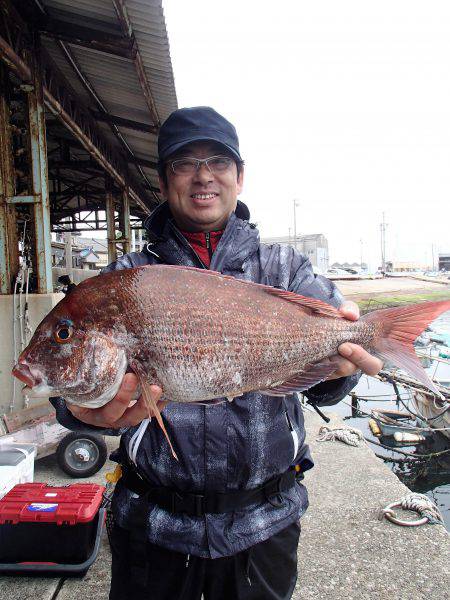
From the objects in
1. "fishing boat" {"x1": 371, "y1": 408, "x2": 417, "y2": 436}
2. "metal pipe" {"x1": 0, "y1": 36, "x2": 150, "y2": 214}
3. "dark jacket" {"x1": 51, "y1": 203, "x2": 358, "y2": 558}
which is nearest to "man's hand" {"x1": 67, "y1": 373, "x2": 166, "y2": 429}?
"dark jacket" {"x1": 51, "y1": 203, "x2": 358, "y2": 558}

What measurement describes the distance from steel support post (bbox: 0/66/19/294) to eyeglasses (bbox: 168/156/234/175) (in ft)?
15.0

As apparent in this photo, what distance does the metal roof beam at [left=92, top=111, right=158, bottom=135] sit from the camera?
843cm

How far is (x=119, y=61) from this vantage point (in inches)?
237

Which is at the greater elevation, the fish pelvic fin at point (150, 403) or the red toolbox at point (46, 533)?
the fish pelvic fin at point (150, 403)

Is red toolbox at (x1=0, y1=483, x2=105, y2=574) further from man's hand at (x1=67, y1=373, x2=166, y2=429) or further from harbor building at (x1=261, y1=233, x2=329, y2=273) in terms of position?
harbor building at (x1=261, y1=233, x2=329, y2=273)

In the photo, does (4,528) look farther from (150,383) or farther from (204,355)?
(204,355)

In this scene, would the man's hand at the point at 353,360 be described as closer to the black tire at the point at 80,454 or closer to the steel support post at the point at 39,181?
the black tire at the point at 80,454

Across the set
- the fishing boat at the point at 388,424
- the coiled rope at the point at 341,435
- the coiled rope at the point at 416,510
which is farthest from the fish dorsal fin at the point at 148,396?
the fishing boat at the point at 388,424

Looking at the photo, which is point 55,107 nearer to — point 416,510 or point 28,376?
point 28,376

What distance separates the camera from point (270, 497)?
199 centimetres

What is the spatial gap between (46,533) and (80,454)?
A: 5.57ft

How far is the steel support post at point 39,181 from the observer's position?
6.11 m

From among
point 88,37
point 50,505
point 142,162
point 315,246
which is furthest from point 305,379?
Result: point 315,246

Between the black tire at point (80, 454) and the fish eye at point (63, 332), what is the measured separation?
10.6 ft
